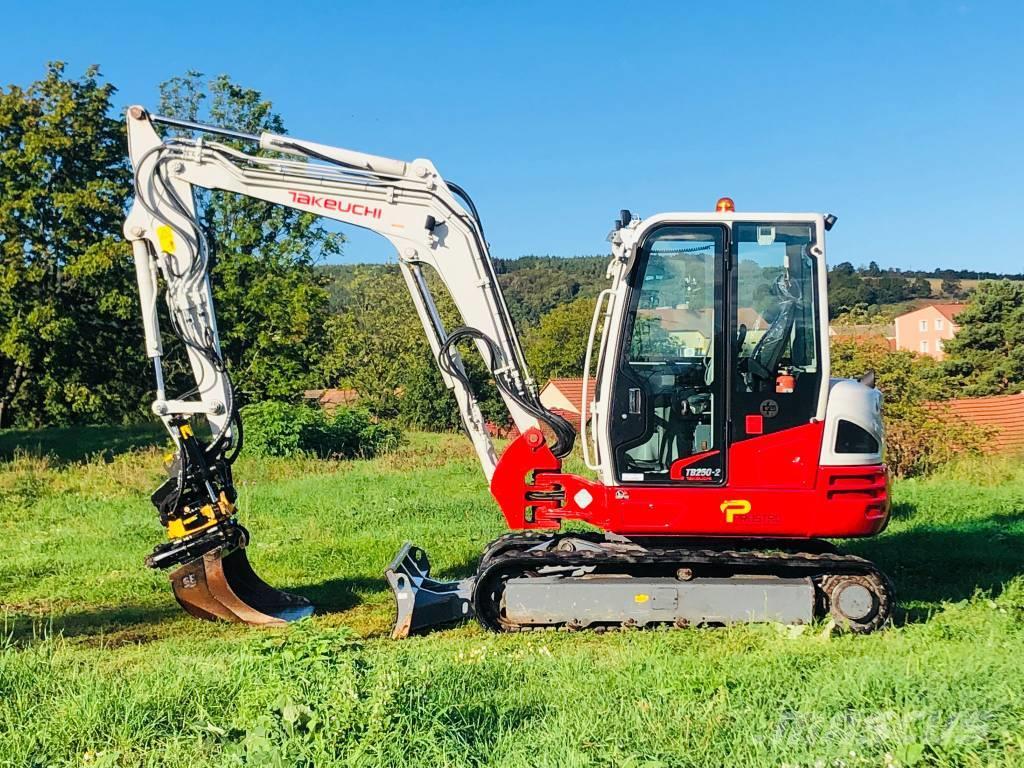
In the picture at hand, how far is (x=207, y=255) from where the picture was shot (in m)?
7.74

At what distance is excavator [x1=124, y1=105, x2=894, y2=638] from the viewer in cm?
705

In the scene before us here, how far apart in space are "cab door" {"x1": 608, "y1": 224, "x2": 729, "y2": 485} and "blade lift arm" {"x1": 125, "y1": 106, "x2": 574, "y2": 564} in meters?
0.67

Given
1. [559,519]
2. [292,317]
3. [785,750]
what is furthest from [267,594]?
[292,317]

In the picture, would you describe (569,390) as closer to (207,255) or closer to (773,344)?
(207,255)

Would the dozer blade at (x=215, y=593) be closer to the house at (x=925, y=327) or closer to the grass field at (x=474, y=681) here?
the grass field at (x=474, y=681)

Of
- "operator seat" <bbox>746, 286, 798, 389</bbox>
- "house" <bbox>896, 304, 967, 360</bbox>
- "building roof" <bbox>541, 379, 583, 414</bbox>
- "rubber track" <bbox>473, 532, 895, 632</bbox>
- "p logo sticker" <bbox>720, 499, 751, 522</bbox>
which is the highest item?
"house" <bbox>896, 304, 967, 360</bbox>

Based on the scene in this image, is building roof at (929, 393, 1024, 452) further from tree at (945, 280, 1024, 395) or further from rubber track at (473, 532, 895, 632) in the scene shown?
tree at (945, 280, 1024, 395)

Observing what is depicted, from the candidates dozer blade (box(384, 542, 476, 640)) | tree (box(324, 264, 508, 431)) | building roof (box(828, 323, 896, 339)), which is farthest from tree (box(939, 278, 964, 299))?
dozer blade (box(384, 542, 476, 640))

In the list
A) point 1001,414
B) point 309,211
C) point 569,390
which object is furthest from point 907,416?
point 569,390

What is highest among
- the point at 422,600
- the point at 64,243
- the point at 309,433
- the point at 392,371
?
the point at 64,243

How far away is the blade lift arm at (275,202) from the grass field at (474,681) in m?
1.40

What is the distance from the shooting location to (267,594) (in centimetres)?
810

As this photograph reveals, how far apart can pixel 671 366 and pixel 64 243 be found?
2580cm

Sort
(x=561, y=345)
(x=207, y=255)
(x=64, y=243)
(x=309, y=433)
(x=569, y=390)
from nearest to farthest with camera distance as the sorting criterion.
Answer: (x=207, y=255)
(x=309, y=433)
(x=64, y=243)
(x=569, y=390)
(x=561, y=345)
